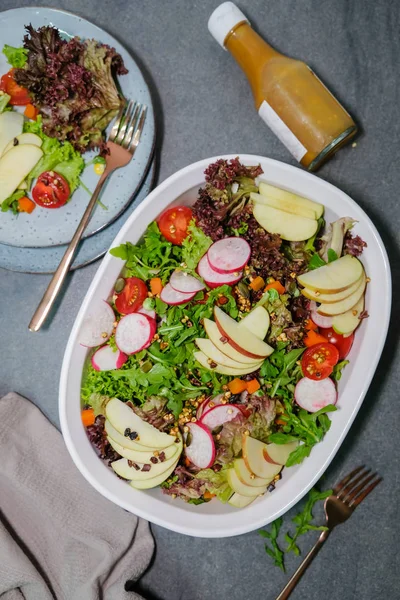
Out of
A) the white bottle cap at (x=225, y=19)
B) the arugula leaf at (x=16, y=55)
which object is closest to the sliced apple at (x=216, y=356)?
the white bottle cap at (x=225, y=19)

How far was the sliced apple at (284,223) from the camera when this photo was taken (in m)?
1.66

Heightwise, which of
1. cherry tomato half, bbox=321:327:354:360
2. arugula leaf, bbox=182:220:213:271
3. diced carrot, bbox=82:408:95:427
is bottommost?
cherry tomato half, bbox=321:327:354:360

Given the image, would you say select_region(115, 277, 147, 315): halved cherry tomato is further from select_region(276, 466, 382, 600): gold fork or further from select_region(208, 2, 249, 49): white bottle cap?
select_region(276, 466, 382, 600): gold fork

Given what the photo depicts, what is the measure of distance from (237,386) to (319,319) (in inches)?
13.4

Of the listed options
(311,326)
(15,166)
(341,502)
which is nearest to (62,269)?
(15,166)

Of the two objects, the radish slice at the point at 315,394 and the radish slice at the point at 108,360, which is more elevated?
the radish slice at the point at 108,360

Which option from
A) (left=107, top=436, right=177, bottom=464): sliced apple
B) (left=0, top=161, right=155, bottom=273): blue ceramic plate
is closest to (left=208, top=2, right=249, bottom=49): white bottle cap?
(left=0, top=161, right=155, bottom=273): blue ceramic plate

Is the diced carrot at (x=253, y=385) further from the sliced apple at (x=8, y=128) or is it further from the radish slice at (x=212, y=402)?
the sliced apple at (x=8, y=128)

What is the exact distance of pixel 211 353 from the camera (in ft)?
5.43

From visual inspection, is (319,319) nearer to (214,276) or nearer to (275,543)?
(214,276)

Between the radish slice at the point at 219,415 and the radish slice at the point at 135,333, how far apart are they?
0.30 meters

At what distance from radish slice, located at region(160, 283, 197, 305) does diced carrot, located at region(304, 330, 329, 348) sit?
396mm

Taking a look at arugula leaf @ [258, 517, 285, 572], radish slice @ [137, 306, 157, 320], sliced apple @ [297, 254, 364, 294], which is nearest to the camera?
sliced apple @ [297, 254, 364, 294]

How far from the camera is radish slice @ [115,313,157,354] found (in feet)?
5.53
